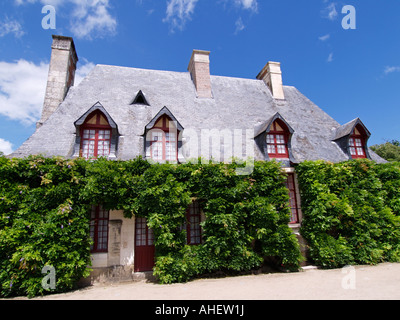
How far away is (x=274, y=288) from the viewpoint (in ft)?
18.7

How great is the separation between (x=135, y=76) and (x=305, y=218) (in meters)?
10.3

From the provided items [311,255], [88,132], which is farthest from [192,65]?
[311,255]

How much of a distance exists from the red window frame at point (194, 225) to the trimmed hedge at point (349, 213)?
3908 millimetres

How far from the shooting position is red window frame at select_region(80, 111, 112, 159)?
311 inches

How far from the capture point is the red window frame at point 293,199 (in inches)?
346

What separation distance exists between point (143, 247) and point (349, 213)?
7.22m

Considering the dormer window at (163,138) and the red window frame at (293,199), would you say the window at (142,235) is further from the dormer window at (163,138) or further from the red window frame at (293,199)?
the red window frame at (293,199)

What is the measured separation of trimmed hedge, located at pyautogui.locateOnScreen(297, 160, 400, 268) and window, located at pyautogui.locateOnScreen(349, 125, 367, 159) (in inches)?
44.4

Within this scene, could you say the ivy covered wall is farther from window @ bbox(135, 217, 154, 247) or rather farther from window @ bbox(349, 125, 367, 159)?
window @ bbox(349, 125, 367, 159)

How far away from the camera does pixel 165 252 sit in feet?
22.5

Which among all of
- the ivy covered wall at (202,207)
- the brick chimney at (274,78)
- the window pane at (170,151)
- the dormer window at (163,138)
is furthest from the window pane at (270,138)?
the brick chimney at (274,78)

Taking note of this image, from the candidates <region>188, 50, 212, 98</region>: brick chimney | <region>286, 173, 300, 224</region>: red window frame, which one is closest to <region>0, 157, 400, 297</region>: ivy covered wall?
<region>286, 173, 300, 224</region>: red window frame

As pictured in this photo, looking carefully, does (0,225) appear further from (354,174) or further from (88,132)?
(354,174)

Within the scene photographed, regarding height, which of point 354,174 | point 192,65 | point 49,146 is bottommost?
point 354,174
